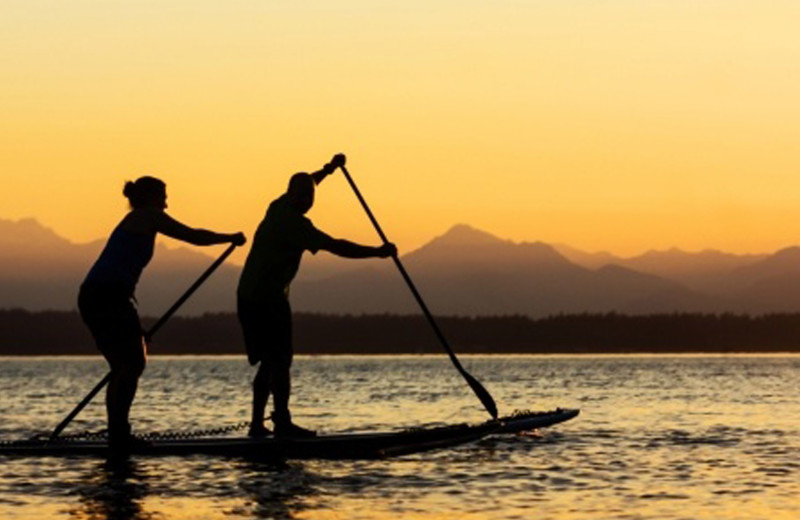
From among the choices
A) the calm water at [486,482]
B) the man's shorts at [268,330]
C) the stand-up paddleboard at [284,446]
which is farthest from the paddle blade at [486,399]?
the man's shorts at [268,330]

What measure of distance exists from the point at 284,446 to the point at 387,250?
2043 mm

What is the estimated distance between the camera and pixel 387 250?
16438 millimetres

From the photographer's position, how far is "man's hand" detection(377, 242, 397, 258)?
53.7 feet

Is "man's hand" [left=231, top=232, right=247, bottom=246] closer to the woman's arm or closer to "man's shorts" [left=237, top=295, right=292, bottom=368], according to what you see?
the woman's arm

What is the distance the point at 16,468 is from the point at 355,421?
1093 cm

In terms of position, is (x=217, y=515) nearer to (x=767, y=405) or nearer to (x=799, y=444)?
(x=799, y=444)

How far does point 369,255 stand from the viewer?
16.3 m

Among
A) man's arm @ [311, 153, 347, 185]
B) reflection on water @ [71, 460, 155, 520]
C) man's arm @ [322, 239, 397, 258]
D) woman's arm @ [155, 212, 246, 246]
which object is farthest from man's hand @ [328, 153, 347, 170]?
reflection on water @ [71, 460, 155, 520]

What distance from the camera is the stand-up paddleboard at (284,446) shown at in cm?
1638

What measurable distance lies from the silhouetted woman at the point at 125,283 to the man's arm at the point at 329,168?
1.84 meters

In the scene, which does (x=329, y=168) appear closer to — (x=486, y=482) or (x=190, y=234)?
(x=190, y=234)

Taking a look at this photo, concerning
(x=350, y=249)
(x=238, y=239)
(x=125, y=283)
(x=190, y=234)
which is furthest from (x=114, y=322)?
(x=350, y=249)

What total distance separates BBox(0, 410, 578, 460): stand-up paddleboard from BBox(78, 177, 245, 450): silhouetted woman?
1135mm

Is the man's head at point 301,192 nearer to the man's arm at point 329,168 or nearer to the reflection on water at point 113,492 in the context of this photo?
the man's arm at point 329,168
